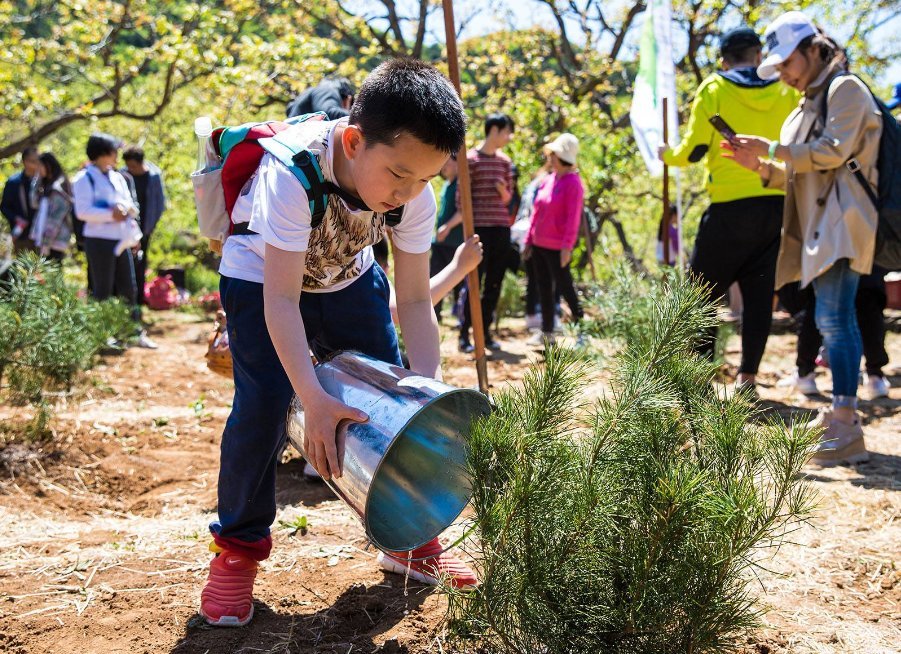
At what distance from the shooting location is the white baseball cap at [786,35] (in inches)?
134

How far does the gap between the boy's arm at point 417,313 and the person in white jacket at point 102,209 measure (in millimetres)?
4971

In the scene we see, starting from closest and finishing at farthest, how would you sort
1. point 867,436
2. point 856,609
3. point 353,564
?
point 856,609 < point 353,564 < point 867,436

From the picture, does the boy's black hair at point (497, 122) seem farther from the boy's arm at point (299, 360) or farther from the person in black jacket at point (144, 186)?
the boy's arm at point (299, 360)

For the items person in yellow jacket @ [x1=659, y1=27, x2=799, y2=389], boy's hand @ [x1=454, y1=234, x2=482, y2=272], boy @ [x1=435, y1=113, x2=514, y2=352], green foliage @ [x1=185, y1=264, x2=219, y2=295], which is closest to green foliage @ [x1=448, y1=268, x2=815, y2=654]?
boy's hand @ [x1=454, y1=234, x2=482, y2=272]

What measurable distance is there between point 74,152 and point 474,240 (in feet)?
68.2

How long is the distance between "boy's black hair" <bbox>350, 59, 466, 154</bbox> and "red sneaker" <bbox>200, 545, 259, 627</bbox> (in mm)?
1146

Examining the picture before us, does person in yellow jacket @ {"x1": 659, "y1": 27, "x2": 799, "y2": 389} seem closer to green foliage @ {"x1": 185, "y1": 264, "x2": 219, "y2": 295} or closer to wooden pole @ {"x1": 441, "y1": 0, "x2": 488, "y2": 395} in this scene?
wooden pole @ {"x1": 441, "y1": 0, "x2": 488, "y2": 395}

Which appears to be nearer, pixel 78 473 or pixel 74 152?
pixel 78 473

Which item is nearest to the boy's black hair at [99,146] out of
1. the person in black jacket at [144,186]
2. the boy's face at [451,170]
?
the person in black jacket at [144,186]

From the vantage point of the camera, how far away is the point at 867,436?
13.2 ft

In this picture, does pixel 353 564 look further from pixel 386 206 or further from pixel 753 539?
pixel 753 539

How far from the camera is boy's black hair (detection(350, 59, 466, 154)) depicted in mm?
1757

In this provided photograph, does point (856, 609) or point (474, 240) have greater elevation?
point (474, 240)

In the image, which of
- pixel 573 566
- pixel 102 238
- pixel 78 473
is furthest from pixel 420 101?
pixel 102 238
